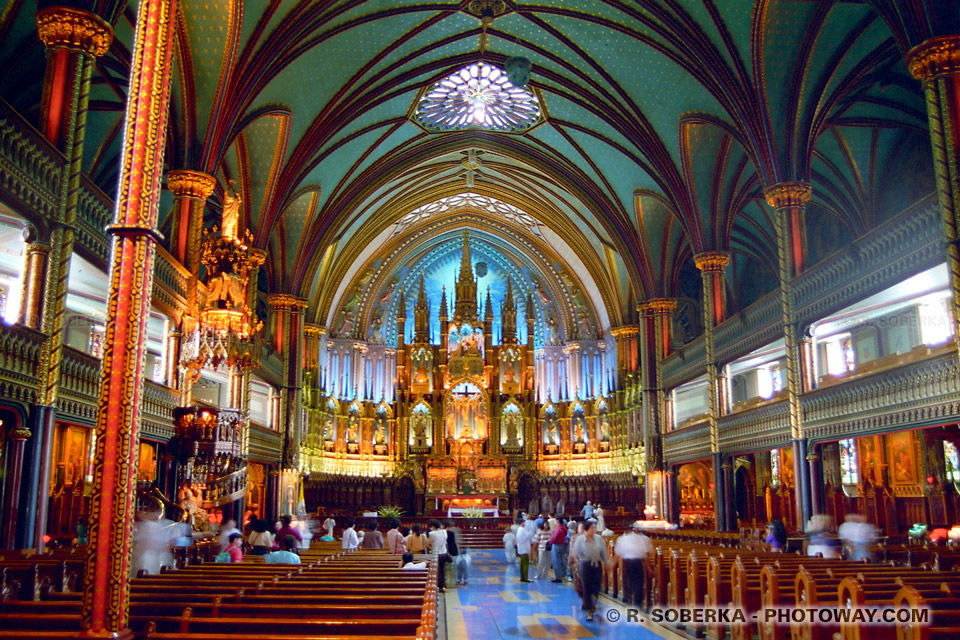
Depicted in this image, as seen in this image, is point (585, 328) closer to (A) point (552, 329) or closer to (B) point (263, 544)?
(A) point (552, 329)

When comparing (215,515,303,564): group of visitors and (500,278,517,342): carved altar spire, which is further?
(500,278,517,342): carved altar spire

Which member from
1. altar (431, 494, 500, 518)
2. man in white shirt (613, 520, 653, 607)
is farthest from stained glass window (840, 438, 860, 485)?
altar (431, 494, 500, 518)

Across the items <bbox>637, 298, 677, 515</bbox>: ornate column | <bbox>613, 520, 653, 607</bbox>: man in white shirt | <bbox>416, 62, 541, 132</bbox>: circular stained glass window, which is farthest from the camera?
<bbox>637, 298, 677, 515</bbox>: ornate column

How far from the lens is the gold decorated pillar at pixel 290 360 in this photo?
26.8 meters

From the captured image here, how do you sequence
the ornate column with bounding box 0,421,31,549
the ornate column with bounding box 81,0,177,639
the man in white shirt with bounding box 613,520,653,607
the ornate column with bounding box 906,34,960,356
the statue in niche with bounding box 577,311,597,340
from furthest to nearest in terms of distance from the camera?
1. the statue in niche with bounding box 577,311,597,340
2. the ornate column with bounding box 906,34,960,356
3. the man in white shirt with bounding box 613,520,653,607
4. the ornate column with bounding box 0,421,31,549
5. the ornate column with bounding box 81,0,177,639

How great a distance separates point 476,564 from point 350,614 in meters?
15.1

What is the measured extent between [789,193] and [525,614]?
1195 cm

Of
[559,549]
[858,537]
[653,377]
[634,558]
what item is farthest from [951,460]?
[634,558]

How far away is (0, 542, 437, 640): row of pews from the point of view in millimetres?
4742

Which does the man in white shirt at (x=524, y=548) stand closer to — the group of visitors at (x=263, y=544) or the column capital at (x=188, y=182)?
the group of visitors at (x=263, y=544)

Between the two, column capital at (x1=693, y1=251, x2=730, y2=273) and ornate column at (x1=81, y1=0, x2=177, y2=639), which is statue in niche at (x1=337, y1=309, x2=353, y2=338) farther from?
ornate column at (x1=81, y1=0, x2=177, y2=639)

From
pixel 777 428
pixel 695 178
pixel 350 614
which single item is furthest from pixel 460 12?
pixel 350 614

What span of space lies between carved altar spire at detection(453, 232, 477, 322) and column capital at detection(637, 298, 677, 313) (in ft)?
33.5

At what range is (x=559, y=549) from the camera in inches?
608
